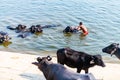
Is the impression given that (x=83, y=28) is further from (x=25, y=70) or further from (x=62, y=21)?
(x=25, y=70)

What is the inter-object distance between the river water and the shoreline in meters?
2.62

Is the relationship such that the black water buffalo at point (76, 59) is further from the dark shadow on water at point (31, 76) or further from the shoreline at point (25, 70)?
the dark shadow on water at point (31, 76)

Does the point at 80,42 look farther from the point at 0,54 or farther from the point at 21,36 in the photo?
the point at 0,54

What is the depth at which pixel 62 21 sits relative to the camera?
86.6ft

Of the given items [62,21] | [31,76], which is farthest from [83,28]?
[31,76]

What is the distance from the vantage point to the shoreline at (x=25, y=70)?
14.5 m

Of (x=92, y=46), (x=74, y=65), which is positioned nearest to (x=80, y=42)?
(x=92, y=46)

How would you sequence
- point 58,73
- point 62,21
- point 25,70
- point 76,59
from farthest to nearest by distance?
point 62,21, point 25,70, point 76,59, point 58,73

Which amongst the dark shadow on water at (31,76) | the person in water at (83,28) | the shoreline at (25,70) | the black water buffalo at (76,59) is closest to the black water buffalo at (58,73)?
the dark shadow on water at (31,76)

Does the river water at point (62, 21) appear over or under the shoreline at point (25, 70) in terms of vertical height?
over

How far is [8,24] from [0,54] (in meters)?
7.74

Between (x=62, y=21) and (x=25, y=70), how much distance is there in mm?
11570

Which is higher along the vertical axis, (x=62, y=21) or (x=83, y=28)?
(x=62, y=21)

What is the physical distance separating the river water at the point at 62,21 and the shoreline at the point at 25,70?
2.62m
